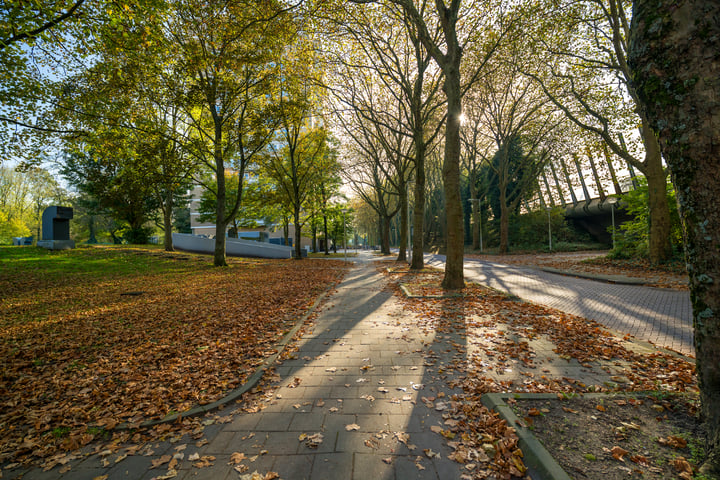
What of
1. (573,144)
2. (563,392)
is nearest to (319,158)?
(573,144)

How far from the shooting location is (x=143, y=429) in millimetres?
3156

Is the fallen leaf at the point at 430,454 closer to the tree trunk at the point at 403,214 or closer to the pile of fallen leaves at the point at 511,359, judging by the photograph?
the pile of fallen leaves at the point at 511,359

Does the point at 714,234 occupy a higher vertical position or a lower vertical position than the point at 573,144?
lower

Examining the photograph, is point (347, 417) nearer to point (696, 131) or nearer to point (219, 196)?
point (696, 131)

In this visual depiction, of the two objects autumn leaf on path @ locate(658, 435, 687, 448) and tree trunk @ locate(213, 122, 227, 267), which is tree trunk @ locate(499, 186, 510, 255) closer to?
tree trunk @ locate(213, 122, 227, 267)

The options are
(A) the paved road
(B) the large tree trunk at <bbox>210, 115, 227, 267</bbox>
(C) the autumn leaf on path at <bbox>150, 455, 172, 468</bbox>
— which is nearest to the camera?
(C) the autumn leaf on path at <bbox>150, 455, 172, 468</bbox>

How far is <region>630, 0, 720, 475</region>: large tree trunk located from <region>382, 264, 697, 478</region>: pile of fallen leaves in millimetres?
1310

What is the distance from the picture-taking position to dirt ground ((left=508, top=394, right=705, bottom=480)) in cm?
232

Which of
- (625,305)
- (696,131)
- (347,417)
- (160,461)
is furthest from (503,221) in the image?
(160,461)

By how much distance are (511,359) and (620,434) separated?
1.97m

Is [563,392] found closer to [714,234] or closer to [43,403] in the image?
[714,234]

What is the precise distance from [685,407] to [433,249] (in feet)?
139

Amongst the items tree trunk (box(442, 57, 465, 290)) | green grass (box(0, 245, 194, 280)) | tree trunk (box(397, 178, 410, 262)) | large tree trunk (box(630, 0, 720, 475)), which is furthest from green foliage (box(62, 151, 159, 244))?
large tree trunk (box(630, 0, 720, 475))

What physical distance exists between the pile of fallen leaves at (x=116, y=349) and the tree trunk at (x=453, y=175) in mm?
4371
